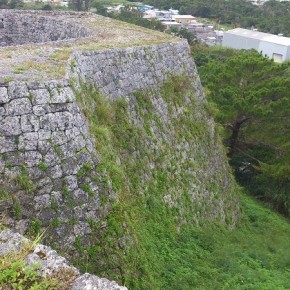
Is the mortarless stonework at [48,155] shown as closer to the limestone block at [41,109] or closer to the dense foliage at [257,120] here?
the limestone block at [41,109]

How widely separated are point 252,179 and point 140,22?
29.5 metres

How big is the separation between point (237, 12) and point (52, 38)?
80.2m

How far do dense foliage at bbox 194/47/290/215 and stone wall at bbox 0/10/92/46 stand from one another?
7.95 m

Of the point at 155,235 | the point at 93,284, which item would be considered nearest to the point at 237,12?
the point at 155,235

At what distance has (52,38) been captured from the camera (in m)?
15.2

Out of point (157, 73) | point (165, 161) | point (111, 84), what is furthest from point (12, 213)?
point (157, 73)

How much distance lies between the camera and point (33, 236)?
6027mm

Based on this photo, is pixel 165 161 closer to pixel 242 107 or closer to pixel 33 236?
pixel 33 236

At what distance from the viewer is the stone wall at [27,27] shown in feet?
50.4

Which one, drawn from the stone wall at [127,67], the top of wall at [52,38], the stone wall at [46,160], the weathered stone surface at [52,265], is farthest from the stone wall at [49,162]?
the stone wall at [127,67]

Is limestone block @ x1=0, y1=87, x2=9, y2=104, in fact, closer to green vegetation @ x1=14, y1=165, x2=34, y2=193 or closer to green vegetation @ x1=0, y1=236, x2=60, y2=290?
green vegetation @ x1=14, y1=165, x2=34, y2=193

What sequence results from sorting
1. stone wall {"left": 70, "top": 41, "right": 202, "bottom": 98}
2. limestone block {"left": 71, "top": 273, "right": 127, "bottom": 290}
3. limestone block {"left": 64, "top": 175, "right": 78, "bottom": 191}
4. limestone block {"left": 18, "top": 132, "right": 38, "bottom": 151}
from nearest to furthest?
limestone block {"left": 71, "top": 273, "right": 127, "bottom": 290}
limestone block {"left": 18, "top": 132, "right": 38, "bottom": 151}
limestone block {"left": 64, "top": 175, "right": 78, "bottom": 191}
stone wall {"left": 70, "top": 41, "right": 202, "bottom": 98}

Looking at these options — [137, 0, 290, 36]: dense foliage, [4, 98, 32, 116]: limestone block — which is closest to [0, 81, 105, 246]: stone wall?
[4, 98, 32, 116]: limestone block

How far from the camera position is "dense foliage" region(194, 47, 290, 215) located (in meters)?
19.3
